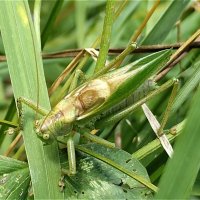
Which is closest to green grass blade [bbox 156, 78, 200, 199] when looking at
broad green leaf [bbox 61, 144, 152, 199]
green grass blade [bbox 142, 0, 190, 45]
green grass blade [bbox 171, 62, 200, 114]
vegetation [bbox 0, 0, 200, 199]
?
vegetation [bbox 0, 0, 200, 199]

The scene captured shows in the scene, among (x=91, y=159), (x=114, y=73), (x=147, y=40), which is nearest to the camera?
(x=91, y=159)

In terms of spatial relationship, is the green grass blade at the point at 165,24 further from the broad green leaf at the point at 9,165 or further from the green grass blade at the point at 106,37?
the broad green leaf at the point at 9,165

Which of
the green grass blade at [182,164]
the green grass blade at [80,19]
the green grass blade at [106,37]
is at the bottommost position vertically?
the green grass blade at [182,164]

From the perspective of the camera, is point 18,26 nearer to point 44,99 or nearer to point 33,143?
point 44,99

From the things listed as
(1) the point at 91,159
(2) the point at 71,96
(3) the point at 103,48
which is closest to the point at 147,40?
(3) the point at 103,48

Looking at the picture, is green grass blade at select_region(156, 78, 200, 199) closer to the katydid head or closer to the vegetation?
the vegetation

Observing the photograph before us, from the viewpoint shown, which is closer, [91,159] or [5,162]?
[5,162]

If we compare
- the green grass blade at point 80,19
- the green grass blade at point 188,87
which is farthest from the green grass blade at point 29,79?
the green grass blade at point 80,19

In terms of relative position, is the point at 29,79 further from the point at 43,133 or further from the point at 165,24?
the point at 165,24
